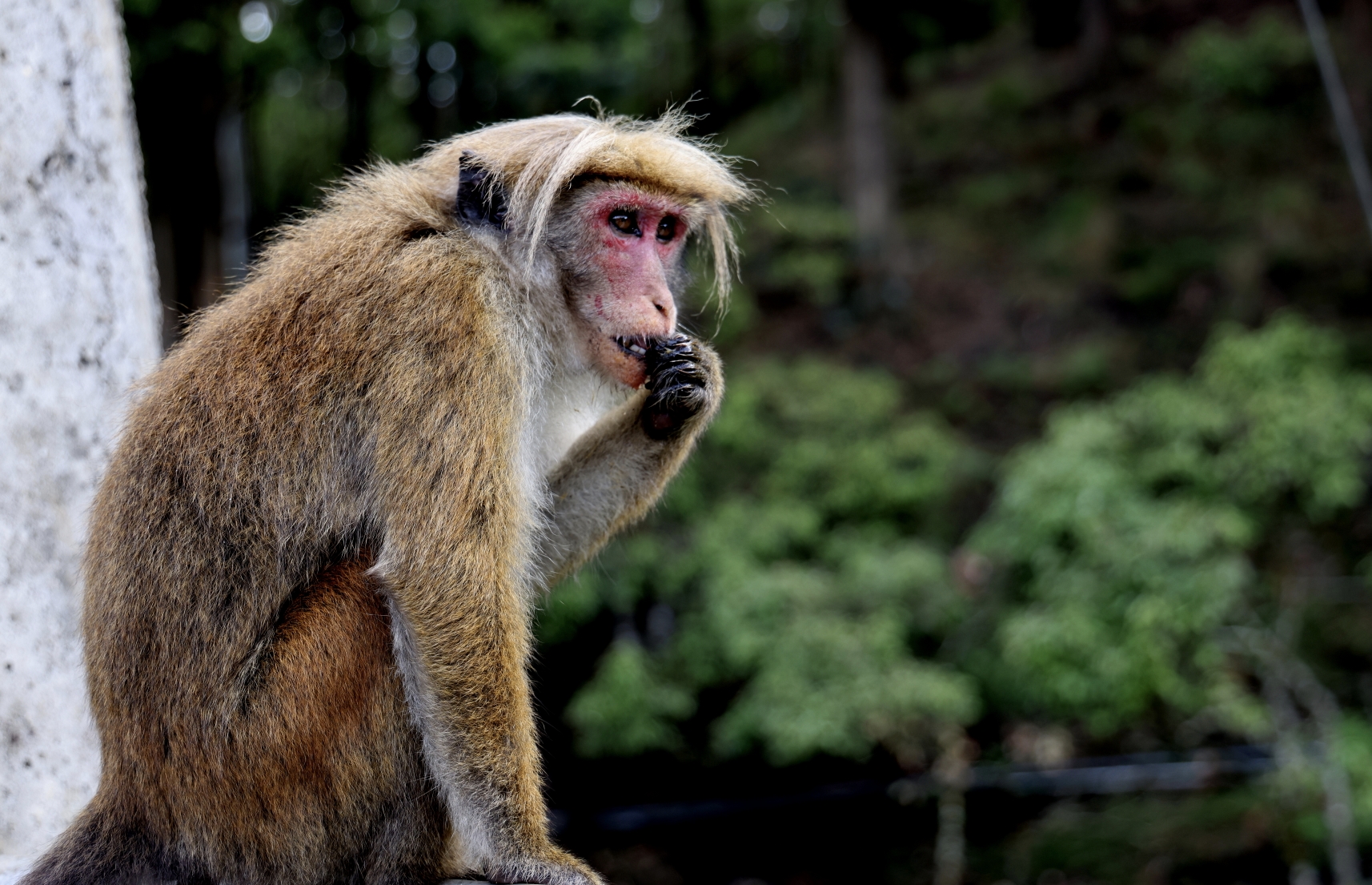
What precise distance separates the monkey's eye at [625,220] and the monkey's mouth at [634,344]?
26cm

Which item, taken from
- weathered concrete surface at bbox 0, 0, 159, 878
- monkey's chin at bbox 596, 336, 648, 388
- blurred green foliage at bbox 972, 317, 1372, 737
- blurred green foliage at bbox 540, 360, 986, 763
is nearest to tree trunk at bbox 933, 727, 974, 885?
blurred green foliage at bbox 540, 360, 986, 763

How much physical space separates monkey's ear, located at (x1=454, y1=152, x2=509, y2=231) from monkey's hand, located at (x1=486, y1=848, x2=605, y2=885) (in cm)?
146

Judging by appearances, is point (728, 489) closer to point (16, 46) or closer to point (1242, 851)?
point (1242, 851)

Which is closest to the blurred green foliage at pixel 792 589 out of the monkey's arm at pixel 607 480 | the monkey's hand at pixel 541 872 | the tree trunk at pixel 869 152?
the tree trunk at pixel 869 152

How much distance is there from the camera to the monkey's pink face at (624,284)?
2887mm

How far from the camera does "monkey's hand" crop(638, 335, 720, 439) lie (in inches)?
115

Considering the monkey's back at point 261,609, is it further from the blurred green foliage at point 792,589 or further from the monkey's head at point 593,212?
the blurred green foliage at point 792,589

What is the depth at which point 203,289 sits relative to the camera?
10219 millimetres

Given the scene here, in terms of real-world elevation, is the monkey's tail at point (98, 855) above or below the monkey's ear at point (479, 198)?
below

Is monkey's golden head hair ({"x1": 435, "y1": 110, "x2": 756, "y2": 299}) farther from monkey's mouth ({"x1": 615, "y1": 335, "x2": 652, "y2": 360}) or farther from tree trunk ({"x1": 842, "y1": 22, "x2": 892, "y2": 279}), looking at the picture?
tree trunk ({"x1": 842, "y1": 22, "x2": 892, "y2": 279})

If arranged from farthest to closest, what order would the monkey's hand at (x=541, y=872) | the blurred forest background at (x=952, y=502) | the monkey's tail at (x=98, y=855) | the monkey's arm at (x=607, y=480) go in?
the blurred forest background at (x=952, y=502) → the monkey's arm at (x=607, y=480) → the monkey's hand at (x=541, y=872) → the monkey's tail at (x=98, y=855)

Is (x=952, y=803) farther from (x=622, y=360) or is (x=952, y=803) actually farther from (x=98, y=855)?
(x=98, y=855)

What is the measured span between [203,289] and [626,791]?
18.6ft

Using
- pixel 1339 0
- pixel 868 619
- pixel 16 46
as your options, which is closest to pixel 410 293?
pixel 16 46
